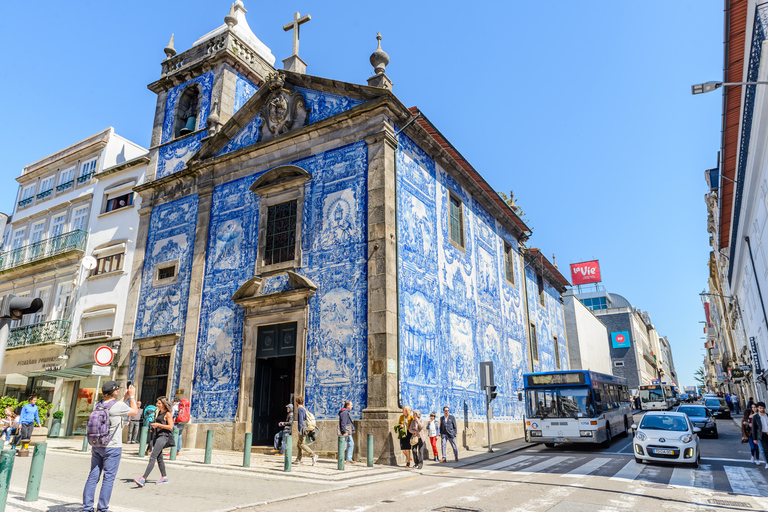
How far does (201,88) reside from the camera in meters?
22.3

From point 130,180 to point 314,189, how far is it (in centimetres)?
1134

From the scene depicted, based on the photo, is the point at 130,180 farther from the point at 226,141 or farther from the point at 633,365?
the point at 633,365

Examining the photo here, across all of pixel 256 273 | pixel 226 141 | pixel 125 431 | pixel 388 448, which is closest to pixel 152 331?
pixel 125 431

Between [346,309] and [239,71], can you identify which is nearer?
[346,309]

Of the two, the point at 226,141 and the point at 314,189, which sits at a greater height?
the point at 226,141

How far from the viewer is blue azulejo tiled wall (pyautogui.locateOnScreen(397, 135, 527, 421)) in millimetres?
15594

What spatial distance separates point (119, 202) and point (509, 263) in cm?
1891

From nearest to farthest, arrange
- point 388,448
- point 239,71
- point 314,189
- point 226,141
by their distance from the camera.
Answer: point 388,448 → point 314,189 → point 226,141 → point 239,71

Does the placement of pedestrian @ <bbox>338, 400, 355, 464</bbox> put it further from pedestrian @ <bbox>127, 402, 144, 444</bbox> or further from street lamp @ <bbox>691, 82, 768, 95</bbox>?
street lamp @ <bbox>691, 82, 768, 95</bbox>

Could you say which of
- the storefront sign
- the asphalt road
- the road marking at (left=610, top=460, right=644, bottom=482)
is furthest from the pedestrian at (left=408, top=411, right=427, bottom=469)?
the storefront sign

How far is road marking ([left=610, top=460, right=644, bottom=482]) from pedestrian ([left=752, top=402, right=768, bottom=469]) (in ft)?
8.80

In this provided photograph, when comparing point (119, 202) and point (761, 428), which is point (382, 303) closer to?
point (761, 428)

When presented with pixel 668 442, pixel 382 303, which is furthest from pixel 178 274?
pixel 668 442

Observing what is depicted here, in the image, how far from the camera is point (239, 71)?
22219 millimetres
